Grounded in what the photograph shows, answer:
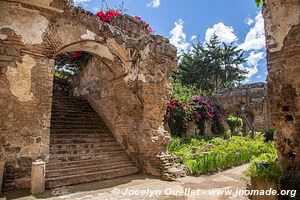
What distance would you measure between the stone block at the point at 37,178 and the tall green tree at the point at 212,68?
71.9 feet

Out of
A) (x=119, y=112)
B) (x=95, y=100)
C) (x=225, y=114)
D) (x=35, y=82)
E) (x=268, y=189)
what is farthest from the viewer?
(x=225, y=114)

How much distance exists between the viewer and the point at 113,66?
7.61 meters

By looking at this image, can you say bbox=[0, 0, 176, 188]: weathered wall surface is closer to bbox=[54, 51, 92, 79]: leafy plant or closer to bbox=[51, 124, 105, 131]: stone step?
bbox=[51, 124, 105, 131]: stone step

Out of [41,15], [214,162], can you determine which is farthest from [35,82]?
[214,162]

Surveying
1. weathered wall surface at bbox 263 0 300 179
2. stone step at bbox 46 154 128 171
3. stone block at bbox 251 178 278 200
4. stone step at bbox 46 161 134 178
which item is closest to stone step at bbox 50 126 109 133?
stone step at bbox 46 154 128 171

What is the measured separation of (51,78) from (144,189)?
3.46 metres

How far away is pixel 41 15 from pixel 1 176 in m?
3.64

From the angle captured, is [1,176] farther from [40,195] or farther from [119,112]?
[119,112]

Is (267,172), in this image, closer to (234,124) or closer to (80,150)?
(80,150)

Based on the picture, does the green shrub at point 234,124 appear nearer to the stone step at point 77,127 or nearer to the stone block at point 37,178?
the stone step at point 77,127

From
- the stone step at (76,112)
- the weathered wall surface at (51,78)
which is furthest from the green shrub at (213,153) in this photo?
the stone step at (76,112)

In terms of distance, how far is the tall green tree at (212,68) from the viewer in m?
26.5

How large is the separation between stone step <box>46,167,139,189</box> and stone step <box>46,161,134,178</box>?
16 centimetres

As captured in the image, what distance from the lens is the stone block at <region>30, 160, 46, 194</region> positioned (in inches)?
181
